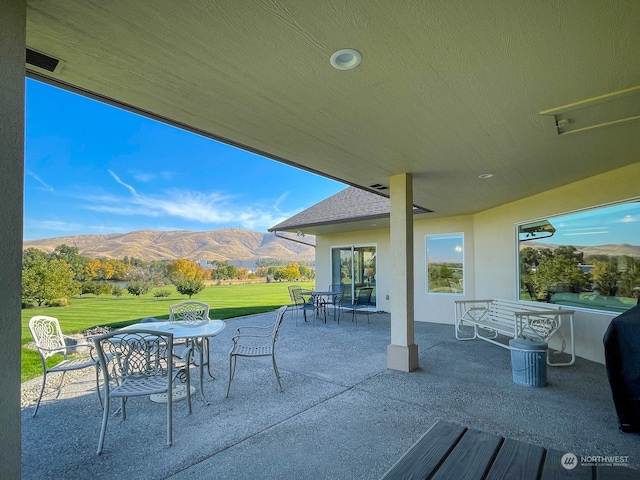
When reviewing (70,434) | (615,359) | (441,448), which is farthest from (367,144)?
(70,434)

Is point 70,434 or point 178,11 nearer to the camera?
point 178,11

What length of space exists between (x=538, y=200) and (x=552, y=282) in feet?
4.90

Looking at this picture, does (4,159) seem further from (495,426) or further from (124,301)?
(124,301)

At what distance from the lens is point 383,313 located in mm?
9641

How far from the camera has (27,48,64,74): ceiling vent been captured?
191 centimetres

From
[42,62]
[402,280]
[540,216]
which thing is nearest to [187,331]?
[42,62]

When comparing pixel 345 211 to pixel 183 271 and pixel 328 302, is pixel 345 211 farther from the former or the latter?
pixel 183 271

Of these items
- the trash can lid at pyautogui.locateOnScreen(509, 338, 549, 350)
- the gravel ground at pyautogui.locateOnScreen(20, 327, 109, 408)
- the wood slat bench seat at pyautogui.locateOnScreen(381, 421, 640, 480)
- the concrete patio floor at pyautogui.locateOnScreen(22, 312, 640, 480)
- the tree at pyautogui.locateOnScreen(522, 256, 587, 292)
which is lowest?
the gravel ground at pyautogui.locateOnScreen(20, 327, 109, 408)

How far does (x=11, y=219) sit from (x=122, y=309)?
12.1 meters

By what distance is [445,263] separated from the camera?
329 inches

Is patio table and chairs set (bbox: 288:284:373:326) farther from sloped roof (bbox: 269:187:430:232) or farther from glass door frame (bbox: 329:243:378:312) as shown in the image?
sloped roof (bbox: 269:187:430:232)

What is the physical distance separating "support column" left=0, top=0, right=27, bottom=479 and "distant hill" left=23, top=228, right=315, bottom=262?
1007cm

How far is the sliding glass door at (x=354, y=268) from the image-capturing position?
10.2m

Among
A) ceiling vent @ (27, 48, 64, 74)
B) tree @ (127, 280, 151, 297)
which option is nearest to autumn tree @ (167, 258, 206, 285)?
tree @ (127, 280, 151, 297)
